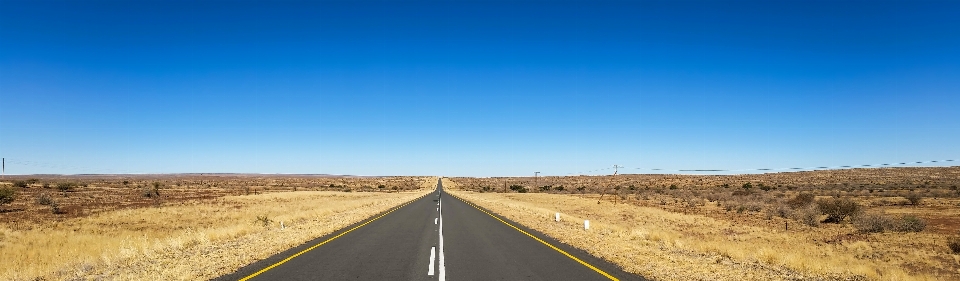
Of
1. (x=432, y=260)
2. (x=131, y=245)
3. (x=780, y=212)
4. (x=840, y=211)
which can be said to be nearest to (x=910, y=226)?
(x=840, y=211)

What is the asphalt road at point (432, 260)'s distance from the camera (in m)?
9.97

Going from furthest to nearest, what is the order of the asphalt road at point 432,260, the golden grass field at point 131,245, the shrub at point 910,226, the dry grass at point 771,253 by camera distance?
1. the shrub at point 910,226
2. the dry grass at point 771,253
3. the golden grass field at point 131,245
4. the asphalt road at point 432,260

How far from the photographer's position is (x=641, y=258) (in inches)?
488

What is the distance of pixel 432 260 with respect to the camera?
39.4 feet

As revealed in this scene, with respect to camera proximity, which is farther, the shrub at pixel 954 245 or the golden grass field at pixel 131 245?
the shrub at pixel 954 245

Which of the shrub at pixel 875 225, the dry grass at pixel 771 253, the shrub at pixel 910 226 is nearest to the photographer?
the dry grass at pixel 771 253

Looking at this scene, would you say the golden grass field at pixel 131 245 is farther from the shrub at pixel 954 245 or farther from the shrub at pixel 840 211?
the shrub at pixel 840 211

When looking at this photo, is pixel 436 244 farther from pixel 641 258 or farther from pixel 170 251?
pixel 170 251

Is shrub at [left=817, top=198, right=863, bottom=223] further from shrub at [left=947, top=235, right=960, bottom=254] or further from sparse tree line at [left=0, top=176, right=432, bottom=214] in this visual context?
sparse tree line at [left=0, top=176, right=432, bottom=214]

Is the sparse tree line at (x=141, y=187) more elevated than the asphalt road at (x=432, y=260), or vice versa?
the asphalt road at (x=432, y=260)

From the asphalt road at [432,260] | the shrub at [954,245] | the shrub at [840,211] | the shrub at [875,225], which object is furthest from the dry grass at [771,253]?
the shrub at [840,211]

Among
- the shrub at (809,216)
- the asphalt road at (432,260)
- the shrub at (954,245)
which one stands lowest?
the shrub at (809,216)

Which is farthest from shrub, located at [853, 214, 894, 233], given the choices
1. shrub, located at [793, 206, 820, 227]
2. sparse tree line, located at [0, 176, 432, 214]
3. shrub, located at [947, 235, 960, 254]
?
sparse tree line, located at [0, 176, 432, 214]

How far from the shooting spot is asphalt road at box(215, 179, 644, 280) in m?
9.97
